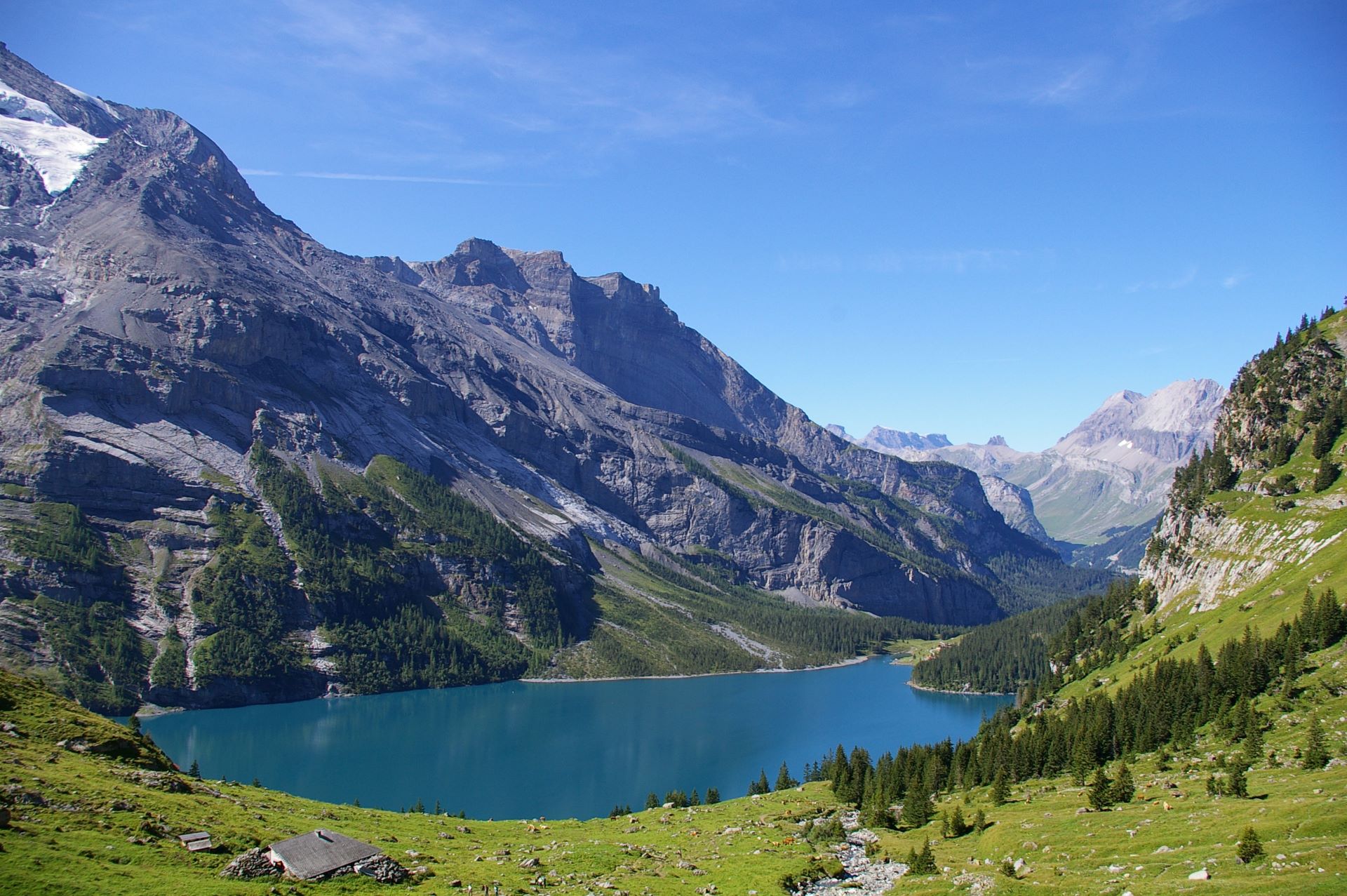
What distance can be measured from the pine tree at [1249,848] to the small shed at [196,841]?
3997 centimetres

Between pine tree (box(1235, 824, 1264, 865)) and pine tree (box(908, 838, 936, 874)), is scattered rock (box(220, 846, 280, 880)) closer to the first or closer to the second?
pine tree (box(908, 838, 936, 874))

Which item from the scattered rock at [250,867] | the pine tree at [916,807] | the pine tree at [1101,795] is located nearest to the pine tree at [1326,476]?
the pine tree at [916,807]

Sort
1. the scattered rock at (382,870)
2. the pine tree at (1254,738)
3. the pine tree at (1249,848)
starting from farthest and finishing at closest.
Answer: the pine tree at (1254,738), the scattered rock at (382,870), the pine tree at (1249,848)

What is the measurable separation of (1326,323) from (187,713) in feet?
653

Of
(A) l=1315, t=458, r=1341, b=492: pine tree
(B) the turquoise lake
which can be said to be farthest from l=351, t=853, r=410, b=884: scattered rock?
(A) l=1315, t=458, r=1341, b=492: pine tree

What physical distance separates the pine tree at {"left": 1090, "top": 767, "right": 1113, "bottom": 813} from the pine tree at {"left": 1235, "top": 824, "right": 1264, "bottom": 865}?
18.0 m

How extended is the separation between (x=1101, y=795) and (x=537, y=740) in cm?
11282

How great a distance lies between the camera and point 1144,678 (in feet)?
266

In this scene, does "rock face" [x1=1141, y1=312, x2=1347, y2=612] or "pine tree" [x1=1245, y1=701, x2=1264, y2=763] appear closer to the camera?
"pine tree" [x1=1245, y1=701, x2=1264, y2=763]

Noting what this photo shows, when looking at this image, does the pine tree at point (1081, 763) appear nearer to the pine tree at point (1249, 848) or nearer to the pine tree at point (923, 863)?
the pine tree at point (923, 863)

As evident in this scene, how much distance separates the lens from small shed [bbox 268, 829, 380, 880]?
3594 centimetres

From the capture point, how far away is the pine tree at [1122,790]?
49.7 m

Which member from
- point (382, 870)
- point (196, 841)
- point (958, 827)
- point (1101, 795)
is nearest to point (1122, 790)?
point (1101, 795)

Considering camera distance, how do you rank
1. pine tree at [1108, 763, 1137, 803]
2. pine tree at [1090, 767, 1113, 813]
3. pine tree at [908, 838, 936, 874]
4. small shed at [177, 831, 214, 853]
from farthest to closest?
pine tree at [1108, 763, 1137, 803] → pine tree at [1090, 767, 1113, 813] → pine tree at [908, 838, 936, 874] → small shed at [177, 831, 214, 853]
